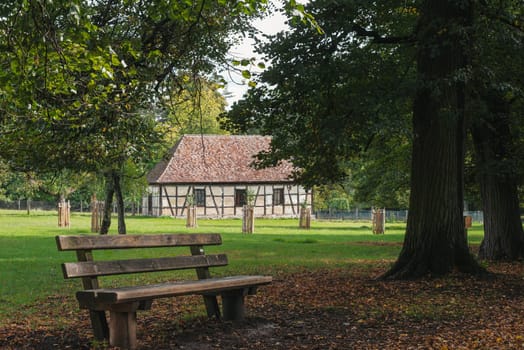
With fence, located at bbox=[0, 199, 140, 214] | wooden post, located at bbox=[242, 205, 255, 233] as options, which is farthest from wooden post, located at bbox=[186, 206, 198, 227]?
fence, located at bbox=[0, 199, 140, 214]

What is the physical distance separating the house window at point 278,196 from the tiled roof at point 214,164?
1.00 m

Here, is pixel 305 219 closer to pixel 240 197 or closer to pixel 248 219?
pixel 248 219

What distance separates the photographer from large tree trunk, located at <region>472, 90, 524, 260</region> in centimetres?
1598

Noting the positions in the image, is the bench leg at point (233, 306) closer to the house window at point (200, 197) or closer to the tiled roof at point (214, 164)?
Answer: the tiled roof at point (214, 164)

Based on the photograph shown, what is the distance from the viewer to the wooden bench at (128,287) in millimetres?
6180

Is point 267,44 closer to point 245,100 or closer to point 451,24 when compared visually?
point 245,100

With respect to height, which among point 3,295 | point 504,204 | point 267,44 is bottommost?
point 3,295

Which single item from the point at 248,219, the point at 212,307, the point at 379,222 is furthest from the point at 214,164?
the point at 212,307

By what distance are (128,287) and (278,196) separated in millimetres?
48744

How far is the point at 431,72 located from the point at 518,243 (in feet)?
21.8

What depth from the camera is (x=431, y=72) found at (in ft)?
38.3

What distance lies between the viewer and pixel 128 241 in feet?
22.6

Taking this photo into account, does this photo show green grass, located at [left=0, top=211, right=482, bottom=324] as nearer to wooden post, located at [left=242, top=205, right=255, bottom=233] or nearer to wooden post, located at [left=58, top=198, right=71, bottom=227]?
wooden post, located at [left=242, top=205, right=255, bottom=233]

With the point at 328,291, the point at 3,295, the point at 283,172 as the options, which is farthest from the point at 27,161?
the point at 283,172
